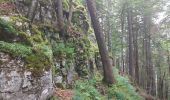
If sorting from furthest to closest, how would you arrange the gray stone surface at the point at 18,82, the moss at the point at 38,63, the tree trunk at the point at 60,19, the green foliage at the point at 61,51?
the tree trunk at the point at 60,19
the green foliage at the point at 61,51
the moss at the point at 38,63
the gray stone surface at the point at 18,82

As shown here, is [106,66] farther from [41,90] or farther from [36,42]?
[41,90]

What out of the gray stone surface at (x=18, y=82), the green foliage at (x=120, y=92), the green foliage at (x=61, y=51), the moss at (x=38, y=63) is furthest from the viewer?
the green foliage at (x=120, y=92)

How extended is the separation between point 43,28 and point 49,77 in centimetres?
426

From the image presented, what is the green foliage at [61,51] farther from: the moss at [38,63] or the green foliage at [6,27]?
the green foliage at [6,27]

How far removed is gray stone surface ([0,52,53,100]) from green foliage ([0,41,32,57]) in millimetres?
157

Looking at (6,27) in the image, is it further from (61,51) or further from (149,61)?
(149,61)

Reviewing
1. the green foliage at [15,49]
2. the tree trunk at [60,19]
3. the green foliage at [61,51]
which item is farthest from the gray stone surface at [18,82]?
the tree trunk at [60,19]

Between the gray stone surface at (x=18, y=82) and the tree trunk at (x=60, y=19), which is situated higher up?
the tree trunk at (x=60, y=19)

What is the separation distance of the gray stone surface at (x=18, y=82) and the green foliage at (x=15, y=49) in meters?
0.16

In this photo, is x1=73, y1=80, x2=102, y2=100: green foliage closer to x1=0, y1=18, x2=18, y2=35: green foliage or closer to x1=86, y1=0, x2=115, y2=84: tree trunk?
x1=86, y1=0, x2=115, y2=84: tree trunk

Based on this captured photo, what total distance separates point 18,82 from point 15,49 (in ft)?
3.26

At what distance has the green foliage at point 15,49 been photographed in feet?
25.0

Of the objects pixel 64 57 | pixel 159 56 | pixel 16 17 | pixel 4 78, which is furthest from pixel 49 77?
pixel 159 56

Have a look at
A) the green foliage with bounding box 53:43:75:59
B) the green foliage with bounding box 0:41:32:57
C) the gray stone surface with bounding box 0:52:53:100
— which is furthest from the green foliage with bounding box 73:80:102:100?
the green foliage with bounding box 0:41:32:57
